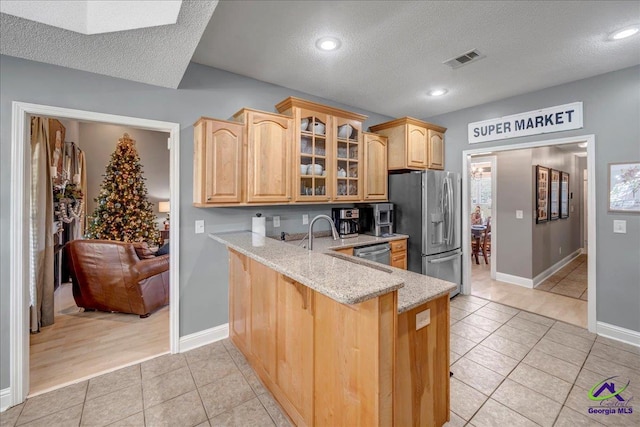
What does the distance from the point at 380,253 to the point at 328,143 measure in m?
1.41

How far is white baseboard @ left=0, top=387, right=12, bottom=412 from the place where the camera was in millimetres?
1923

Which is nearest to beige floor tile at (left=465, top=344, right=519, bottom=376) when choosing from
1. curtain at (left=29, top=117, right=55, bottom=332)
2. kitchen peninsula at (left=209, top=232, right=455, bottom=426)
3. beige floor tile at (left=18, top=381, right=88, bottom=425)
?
kitchen peninsula at (left=209, top=232, right=455, bottom=426)

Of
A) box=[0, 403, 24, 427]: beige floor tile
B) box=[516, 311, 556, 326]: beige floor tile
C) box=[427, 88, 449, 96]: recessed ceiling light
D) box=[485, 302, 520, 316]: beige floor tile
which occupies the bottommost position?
box=[0, 403, 24, 427]: beige floor tile

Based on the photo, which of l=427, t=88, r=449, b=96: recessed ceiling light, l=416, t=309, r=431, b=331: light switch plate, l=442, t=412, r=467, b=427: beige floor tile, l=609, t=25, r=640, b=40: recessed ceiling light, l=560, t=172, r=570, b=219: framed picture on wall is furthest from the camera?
l=560, t=172, r=570, b=219: framed picture on wall

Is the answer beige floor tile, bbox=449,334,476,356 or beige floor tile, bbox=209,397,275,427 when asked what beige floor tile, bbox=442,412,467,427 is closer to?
beige floor tile, bbox=449,334,476,356

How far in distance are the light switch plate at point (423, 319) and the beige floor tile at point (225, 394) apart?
54.2 inches

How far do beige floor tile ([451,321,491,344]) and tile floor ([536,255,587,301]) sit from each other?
211 cm

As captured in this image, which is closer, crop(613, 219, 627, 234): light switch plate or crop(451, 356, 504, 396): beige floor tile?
crop(451, 356, 504, 396): beige floor tile

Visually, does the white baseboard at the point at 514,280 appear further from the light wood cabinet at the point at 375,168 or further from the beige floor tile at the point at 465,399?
the beige floor tile at the point at 465,399

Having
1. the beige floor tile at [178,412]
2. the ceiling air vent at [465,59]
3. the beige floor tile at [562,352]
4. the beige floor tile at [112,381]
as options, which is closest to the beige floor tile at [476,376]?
the beige floor tile at [562,352]

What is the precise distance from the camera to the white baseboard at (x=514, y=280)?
14.3 ft

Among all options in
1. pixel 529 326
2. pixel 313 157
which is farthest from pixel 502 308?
pixel 313 157

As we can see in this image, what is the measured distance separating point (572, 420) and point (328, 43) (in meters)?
3.17

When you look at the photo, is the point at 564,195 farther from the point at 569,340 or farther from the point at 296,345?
the point at 296,345
